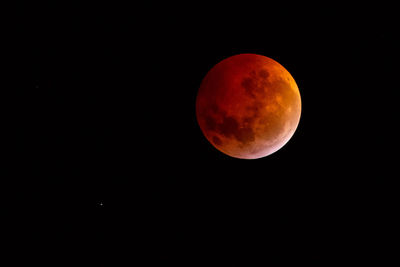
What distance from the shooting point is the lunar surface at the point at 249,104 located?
16.8 feet

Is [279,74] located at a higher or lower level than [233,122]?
higher

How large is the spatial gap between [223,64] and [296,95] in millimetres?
1522

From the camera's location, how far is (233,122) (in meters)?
5.22

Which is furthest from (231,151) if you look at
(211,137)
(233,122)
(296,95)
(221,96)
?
(296,95)

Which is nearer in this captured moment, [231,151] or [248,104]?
[248,104]

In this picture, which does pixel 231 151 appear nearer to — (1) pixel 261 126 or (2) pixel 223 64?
(1) pixel 261 126

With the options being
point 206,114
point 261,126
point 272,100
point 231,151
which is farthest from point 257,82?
point 231,151

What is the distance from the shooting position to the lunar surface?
511 centimetres

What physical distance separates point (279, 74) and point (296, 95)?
1.73ft

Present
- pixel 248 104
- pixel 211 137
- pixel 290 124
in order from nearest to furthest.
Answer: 1. pixel 248 104
2. pixel 290 124
3. pixel 211 137

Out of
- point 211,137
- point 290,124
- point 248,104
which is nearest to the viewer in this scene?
point 248,104

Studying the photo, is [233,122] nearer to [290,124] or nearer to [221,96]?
[221,96]

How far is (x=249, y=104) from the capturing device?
5070 mm

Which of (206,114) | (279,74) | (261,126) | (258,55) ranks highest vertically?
(258,55)
